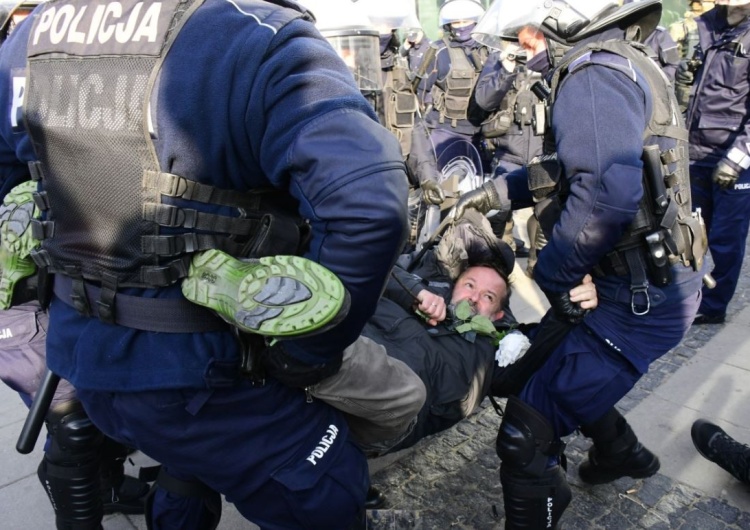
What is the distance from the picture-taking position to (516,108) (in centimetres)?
557

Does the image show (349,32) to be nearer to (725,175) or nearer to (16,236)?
(16,236)

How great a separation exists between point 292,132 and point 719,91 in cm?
390

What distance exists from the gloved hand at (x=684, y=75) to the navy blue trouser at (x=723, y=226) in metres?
1.30

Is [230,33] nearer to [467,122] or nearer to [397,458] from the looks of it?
[397,458]

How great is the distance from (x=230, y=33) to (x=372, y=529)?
6.69 feet

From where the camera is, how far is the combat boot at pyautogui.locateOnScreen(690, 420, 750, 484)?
8.68 feet

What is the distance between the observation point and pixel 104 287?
153cm

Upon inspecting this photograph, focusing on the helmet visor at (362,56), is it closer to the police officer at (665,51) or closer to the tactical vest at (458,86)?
the police officer at (665,51)

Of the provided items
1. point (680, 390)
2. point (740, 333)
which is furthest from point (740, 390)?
point (740, 333)

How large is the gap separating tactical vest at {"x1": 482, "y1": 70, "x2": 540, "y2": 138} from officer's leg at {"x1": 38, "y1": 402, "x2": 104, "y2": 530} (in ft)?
14.6

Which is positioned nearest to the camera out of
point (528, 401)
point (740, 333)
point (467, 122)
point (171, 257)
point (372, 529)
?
point (171, 257)

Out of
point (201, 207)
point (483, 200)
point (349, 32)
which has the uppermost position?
point (349, 32)

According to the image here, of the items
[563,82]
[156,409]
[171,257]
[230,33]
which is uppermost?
[230,33]

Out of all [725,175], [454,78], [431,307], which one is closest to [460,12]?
[454,78]
